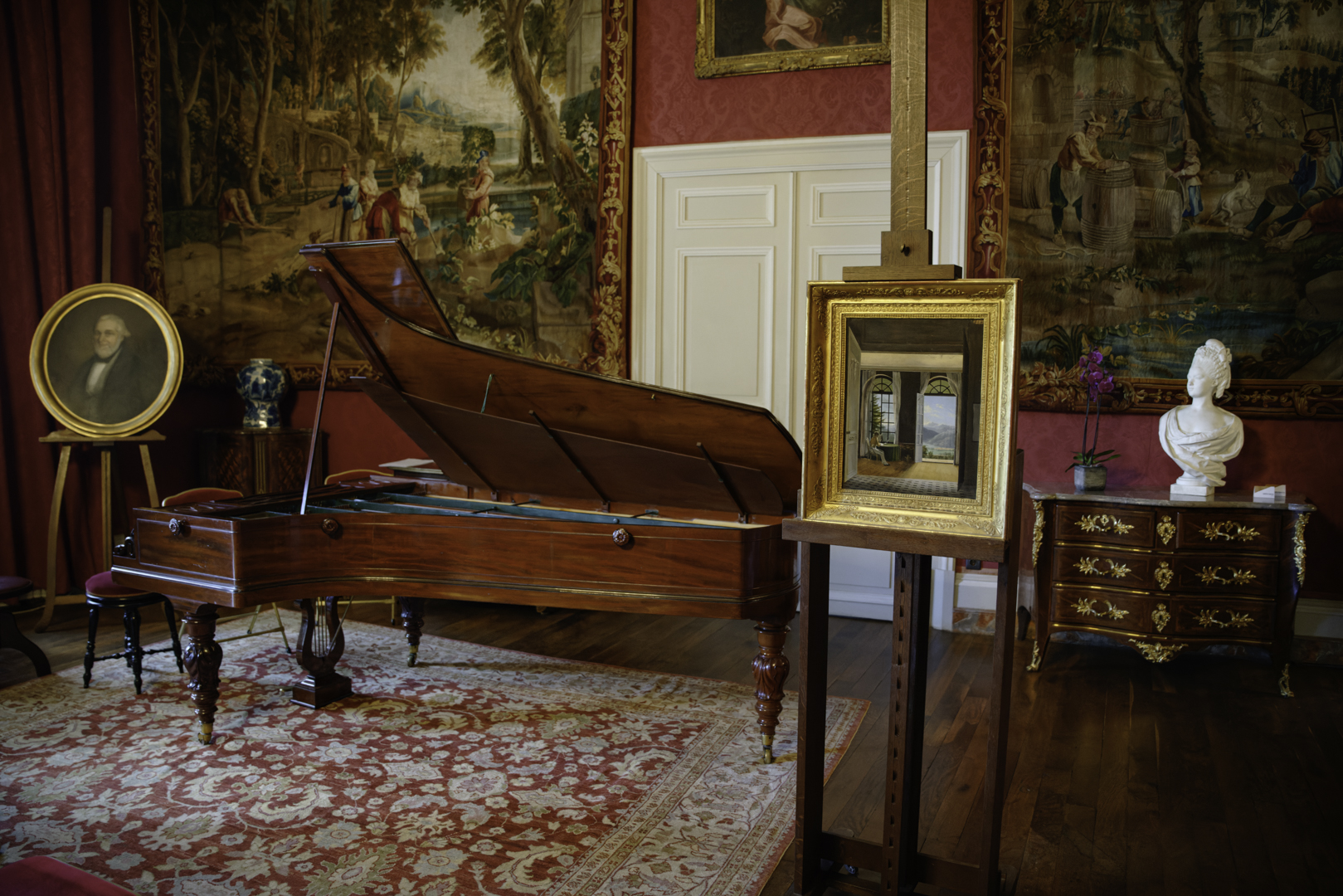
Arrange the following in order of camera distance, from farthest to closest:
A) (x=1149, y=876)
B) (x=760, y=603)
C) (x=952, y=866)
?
(x=760, y=603) → (x=1149, y=876) → (x=952, y=866)

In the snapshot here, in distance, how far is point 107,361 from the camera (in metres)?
4.91

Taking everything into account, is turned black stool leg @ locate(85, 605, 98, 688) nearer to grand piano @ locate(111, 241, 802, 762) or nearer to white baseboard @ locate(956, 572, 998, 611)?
grand piano @ locate(111, 241, 802, 762)

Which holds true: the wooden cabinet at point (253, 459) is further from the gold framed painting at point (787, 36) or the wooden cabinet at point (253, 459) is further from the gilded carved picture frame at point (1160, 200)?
the gilded carved picture frame at point (1160, 200)

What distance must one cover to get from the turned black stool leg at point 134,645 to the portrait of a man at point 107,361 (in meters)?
1.60

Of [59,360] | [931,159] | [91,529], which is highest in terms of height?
[931,159]

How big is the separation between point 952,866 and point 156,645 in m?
3.85

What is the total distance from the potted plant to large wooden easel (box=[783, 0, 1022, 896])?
2.39m

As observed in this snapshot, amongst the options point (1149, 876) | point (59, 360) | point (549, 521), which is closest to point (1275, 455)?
point (1149, 876)

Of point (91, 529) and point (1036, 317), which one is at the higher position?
point (1036, 317)

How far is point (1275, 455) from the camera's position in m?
4.48

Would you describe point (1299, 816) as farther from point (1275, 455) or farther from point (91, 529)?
point (91, 529)

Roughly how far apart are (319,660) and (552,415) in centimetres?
142

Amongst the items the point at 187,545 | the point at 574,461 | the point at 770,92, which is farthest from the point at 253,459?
the point at 770,92

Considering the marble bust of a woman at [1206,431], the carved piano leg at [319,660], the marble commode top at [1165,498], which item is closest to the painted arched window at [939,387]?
the marble commode top at [1165,498]
